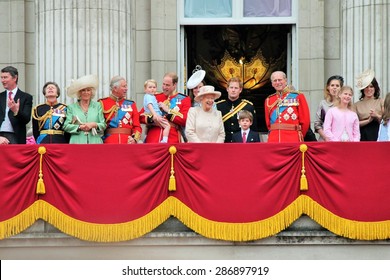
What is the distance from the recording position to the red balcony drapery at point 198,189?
16.9m

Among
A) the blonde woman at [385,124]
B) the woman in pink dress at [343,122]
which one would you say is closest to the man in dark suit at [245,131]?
the woman in pink dress at [343,122]

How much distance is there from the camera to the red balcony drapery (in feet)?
55.5

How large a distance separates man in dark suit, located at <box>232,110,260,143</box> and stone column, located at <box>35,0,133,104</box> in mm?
3264

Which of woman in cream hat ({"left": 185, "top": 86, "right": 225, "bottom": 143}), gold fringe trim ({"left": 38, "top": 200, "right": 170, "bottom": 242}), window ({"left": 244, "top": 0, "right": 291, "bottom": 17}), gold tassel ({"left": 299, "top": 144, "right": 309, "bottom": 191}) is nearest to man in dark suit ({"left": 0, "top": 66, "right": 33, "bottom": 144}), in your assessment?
gold fringe trim ({"left": 38, "top": 200, "right": 170, "bottom": 242})

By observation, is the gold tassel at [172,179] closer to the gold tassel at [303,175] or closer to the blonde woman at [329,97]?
the gold tassel at [303,175]

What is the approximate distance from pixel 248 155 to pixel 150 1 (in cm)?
668

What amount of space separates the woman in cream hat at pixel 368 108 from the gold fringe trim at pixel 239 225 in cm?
226

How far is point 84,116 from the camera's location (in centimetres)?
1773

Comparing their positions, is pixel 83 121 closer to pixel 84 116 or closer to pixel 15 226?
pixel 84 116

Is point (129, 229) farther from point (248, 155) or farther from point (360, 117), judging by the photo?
point (360, 117)

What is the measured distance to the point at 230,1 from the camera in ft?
74.8

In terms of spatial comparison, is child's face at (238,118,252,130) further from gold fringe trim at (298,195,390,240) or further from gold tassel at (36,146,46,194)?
gold tassel at (36,146,46,194)

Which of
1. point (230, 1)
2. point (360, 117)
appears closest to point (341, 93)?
point (360, 117)

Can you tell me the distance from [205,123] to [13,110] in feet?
8.70
